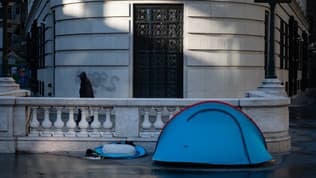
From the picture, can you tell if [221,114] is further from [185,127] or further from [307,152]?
[307,152]

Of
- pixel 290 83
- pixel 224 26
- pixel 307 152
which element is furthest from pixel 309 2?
pixel 307 152

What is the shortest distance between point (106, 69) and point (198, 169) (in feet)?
39.0

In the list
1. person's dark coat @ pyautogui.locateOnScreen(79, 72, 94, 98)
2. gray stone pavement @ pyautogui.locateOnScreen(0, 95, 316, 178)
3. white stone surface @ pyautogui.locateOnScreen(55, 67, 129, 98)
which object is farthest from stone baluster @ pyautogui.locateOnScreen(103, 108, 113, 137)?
white stone surface @ pyautogui.locateOnScreen(55, 67, 129, 98)

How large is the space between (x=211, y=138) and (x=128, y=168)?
161cm

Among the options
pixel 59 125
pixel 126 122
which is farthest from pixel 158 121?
pixel 59 125

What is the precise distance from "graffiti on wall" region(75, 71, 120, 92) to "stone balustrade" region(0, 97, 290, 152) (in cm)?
924

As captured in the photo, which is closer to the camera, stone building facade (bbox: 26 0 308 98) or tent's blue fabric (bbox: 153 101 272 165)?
tent's blue fabric (bbox: 153 101 272 165)

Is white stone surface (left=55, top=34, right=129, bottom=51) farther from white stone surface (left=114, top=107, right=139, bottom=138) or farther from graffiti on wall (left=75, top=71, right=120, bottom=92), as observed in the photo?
white stone surface (left=114, top=107, right=139, bottom=138)

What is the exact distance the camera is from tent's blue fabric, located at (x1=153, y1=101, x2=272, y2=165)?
10602 millimetres

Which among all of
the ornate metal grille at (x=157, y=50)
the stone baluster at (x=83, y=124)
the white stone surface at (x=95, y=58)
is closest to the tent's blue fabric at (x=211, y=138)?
the stone baluster at (x=83, y=124)

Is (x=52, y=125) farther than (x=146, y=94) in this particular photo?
No

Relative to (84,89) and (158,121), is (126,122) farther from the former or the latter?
(84,89)

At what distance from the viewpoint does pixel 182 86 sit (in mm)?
21656

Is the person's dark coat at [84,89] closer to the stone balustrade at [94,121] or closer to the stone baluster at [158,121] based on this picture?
the stone balustrade at [94,121]
